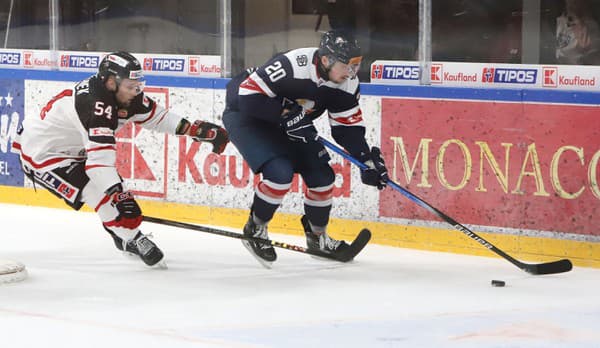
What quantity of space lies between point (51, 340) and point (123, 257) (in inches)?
70.7

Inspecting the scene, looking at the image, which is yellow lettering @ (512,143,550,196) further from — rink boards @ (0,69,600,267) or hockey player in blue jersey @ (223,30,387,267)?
hockey player in blue jersey @ (223,30,387,267)

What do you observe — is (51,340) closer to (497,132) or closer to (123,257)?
(123,257)

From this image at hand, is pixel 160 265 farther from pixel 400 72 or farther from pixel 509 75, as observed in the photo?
pixel 509 75

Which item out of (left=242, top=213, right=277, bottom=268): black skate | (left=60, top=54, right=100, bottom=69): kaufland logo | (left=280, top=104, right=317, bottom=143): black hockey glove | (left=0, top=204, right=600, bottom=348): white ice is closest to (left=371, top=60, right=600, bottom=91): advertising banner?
(left=0, top=204, right=600, bottom=348): white ice

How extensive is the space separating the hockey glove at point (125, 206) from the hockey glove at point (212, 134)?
45cm

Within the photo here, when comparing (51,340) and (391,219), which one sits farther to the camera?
(391,219)

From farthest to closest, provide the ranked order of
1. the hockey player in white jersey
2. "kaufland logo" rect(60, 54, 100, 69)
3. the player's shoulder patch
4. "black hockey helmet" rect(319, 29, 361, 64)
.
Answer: "kaufland logo" rect(60, 54, 100, 69)
the player's shoulder patch
the hockey player in white jersey
"black hockey helmet" rect(319, 29, 361, 64)

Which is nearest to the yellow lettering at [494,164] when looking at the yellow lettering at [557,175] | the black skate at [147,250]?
the yellow lettering at [557,175]

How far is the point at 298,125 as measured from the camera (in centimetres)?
562

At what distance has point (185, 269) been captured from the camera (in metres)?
5.95

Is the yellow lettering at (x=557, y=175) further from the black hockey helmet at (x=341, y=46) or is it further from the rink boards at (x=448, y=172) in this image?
the black hockey helmet at (x=341, y=46)

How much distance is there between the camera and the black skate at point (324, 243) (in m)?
6.13

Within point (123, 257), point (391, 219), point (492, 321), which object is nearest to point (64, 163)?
point (123, 257)

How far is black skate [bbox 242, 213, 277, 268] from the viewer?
5.96 meters
